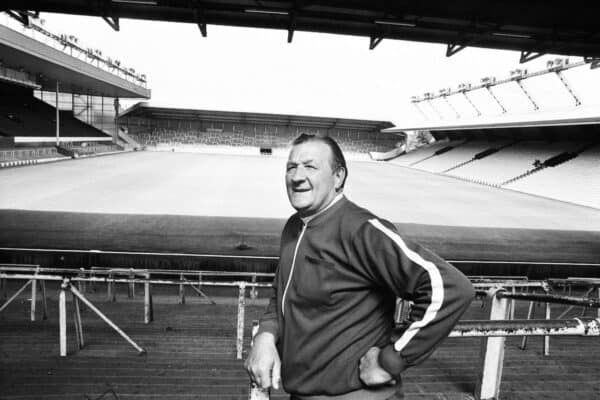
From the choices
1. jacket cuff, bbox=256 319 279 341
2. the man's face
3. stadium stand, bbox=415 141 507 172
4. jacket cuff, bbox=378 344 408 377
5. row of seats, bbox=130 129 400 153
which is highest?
row of seats, bbox=130 129 400 153

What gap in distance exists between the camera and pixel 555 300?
2246 millimetres

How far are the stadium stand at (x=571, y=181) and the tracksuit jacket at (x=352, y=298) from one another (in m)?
20.0

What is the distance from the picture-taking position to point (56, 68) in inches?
962

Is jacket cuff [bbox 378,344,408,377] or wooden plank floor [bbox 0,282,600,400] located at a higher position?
jacket cuff [bbox 378,344,408,377]

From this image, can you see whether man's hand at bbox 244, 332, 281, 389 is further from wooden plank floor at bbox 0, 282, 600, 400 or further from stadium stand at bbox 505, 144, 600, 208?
stadium stand at bbox 505, 144, 600, 208

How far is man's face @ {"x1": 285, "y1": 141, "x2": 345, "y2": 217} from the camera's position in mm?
1456

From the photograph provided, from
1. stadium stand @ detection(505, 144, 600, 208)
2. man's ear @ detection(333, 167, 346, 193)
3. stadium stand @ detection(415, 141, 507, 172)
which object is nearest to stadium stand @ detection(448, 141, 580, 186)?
stadium stand @ detection(505, 144, 600, 208)

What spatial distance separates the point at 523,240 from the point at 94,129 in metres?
38.6

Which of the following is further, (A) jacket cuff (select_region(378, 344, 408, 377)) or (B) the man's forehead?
(B) the man's forehead

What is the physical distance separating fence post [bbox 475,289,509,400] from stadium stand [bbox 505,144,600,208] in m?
18.2

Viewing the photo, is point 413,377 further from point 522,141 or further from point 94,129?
point 94,129

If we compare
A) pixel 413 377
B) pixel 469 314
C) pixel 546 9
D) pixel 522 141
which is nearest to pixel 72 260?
pixel 413 377

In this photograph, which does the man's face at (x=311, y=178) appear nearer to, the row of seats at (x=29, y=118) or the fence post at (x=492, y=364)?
the fence post at (x=492, y=364)

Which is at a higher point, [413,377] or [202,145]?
[202,145]
